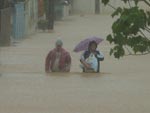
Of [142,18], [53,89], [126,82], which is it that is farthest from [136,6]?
[126,82]

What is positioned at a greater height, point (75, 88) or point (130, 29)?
point (130, 29)

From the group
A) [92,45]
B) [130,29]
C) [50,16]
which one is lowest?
[92,45]

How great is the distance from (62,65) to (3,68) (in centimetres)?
292

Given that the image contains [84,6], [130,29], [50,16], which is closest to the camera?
[130,29]

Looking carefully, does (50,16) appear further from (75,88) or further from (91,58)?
(75,88)

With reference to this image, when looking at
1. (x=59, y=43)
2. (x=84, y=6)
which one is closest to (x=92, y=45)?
(x=59, y=43)

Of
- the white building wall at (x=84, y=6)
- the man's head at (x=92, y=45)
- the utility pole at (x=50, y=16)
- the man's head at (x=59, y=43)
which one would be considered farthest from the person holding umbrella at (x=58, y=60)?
the white building wall at (x=84, y=6)

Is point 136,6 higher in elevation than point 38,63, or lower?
higher

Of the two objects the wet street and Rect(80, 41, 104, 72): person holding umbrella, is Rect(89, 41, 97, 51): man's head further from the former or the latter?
the wet street

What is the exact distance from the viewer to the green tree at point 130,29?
7363mm

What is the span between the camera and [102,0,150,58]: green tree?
7.36m

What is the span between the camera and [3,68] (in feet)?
64.4

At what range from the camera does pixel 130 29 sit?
7.44 metres

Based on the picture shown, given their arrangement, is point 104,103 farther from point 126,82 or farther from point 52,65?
point 52,65
